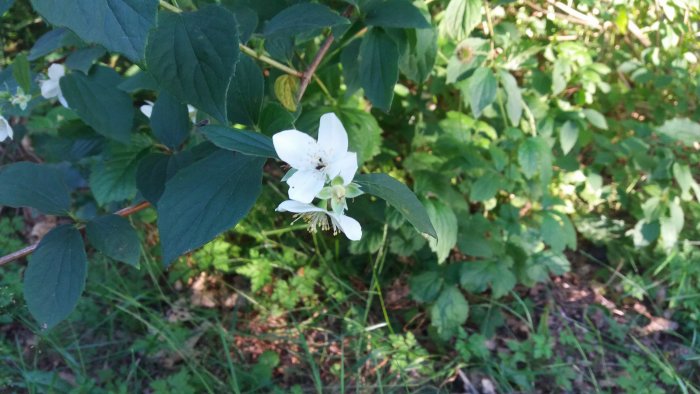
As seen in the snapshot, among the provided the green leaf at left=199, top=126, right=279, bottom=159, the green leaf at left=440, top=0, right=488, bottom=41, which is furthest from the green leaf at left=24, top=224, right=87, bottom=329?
the green leaf at left=440, top=0, right=488, bottom=41

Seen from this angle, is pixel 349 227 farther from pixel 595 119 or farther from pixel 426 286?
pixel 595 119

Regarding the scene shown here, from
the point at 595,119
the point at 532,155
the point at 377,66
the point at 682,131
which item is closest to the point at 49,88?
the point at 377,66

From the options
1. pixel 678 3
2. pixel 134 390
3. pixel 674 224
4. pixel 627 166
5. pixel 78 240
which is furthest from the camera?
pixel 627 166

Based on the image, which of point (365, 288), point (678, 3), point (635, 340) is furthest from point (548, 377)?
point (678, 3)

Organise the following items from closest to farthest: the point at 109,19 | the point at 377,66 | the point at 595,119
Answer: the point at 109,19, the point at 377,66, the point at 595,119

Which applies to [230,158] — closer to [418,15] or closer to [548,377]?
[418,15]

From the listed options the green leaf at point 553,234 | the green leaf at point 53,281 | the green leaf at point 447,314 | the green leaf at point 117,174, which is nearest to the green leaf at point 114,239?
the green leaf at point 53,281

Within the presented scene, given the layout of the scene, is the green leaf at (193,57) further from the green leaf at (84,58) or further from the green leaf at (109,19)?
the green leaf at (84,58)
